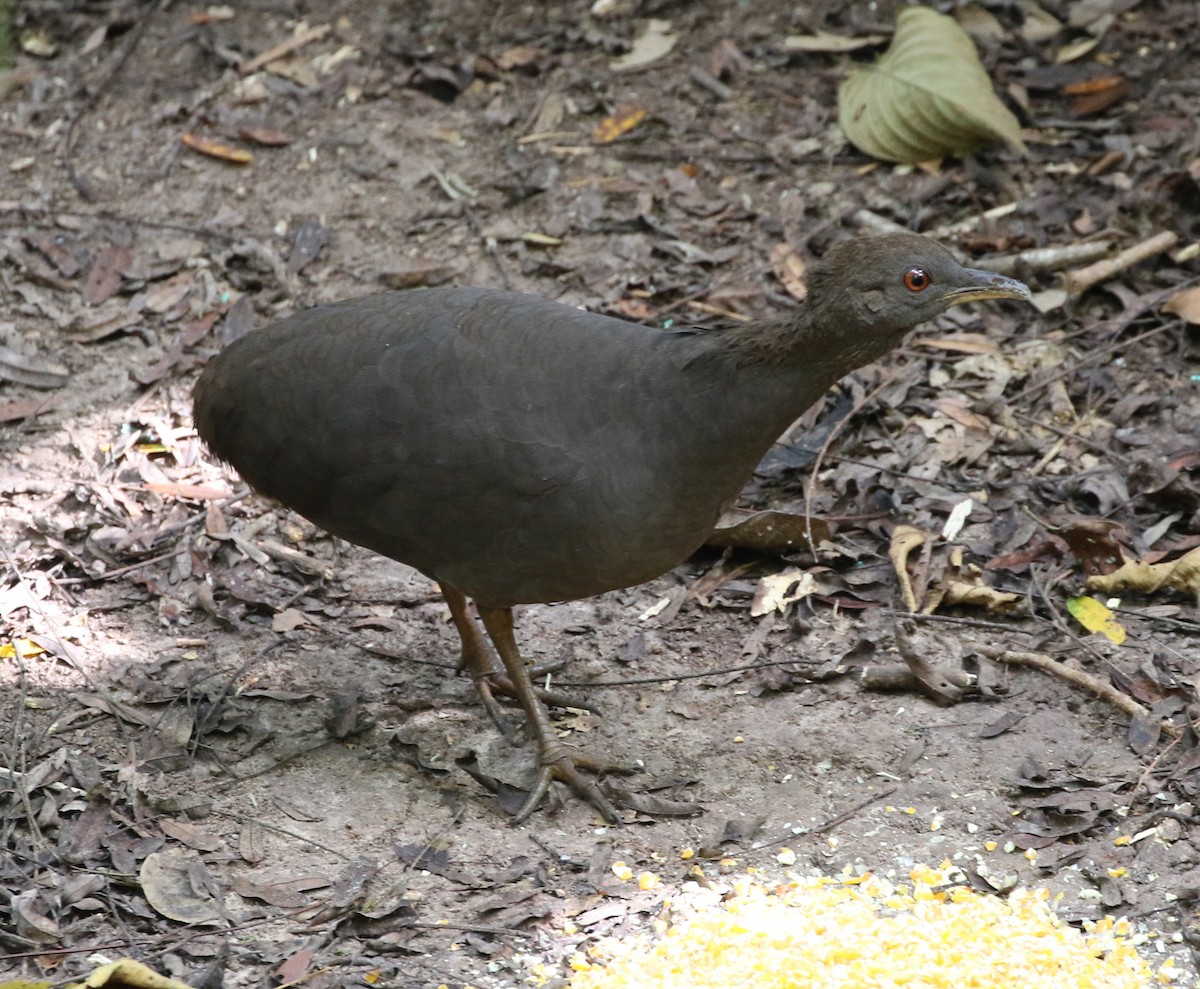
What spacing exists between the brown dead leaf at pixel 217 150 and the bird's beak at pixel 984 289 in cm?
468

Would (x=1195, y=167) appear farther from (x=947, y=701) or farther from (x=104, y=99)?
(x=104, y=99)

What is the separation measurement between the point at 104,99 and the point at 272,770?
16.1ft

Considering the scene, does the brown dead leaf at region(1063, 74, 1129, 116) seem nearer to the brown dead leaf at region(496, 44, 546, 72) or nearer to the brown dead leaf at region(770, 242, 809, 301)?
the brown dead leaf at region(770, 242, 809, 301)

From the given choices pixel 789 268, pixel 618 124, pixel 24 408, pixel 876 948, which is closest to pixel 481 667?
pixel 876 948

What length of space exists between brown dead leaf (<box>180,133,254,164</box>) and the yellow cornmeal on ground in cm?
517

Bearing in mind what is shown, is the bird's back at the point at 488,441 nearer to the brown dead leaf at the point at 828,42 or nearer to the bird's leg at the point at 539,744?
the bird's leg at the point at 539,744

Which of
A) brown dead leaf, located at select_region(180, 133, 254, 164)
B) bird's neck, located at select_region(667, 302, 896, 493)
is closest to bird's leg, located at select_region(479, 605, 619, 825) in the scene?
bird's neck, located at select_region(667, 302, 896, 493)

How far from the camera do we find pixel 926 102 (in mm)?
7273

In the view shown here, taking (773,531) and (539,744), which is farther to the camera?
(773,531)

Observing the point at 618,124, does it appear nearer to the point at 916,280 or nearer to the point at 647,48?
the point at 647,48

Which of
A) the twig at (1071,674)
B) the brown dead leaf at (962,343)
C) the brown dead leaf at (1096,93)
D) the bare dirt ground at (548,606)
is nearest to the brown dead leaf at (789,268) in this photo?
the bare dirt ground at (548,606)

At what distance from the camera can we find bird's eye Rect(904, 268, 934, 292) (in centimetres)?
423

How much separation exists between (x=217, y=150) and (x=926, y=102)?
3687 mm

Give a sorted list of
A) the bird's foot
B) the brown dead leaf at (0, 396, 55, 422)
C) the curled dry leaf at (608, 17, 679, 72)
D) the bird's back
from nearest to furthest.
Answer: the bird's back → the bird's foot → the brown dead leaf at (0, 396, 55, 422) → the curled dry leaf at (608, 17, 679, 72)
